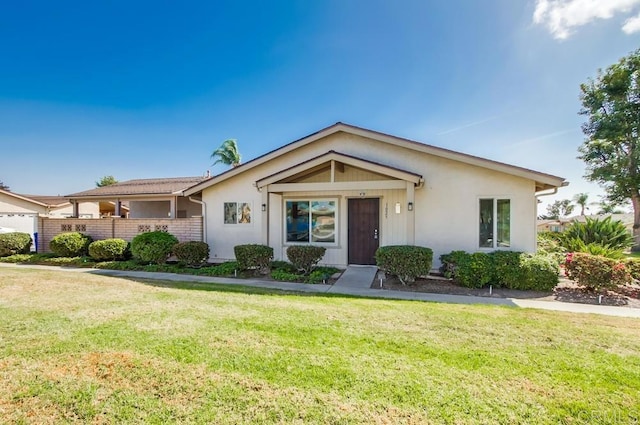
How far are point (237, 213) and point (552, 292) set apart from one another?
10.7 metres

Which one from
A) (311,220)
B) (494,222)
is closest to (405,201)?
(494,222)

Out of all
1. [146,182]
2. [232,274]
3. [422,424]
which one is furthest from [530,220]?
[146,182]

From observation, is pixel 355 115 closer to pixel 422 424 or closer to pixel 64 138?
pixel 422 424

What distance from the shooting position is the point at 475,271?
7.81 metres

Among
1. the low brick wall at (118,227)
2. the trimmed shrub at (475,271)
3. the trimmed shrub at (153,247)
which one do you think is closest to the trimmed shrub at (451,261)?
the trimmed shrub at (475,271)

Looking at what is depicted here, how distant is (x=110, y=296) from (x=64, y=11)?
425 inches

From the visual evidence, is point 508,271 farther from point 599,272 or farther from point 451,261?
point 599,272

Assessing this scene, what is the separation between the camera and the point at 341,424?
239cm

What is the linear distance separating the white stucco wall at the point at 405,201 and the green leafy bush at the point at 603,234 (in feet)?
16.2

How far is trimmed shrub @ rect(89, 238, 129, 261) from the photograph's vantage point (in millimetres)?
11570

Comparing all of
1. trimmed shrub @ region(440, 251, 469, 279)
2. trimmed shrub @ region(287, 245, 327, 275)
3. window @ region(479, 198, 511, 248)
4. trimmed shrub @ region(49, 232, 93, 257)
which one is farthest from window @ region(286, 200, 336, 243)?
trimmed shrub @ region(49, 232, 93, 257)

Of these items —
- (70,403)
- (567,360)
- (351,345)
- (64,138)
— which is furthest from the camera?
(64,138)

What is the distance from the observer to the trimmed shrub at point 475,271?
7746mm

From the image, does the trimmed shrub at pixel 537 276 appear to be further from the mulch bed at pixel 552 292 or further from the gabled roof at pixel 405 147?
the gabled roof at pixel 405 147
